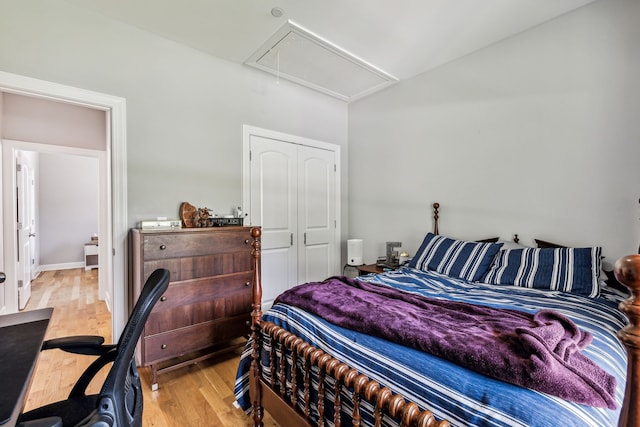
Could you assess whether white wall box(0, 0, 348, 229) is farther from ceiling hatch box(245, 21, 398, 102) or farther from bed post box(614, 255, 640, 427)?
bed post box(614, 255, 640, 427)

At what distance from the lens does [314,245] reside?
12.3 ft

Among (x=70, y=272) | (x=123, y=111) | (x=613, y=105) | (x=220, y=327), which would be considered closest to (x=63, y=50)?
(x=123, y=111)

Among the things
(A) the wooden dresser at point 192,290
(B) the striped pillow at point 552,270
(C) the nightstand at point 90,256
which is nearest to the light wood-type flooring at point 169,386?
(A) the wooden dresser at point 192,290

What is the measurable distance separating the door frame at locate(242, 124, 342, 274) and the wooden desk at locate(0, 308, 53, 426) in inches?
75.4

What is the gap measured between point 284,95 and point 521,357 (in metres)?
3.26

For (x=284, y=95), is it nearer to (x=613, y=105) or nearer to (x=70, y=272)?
(x=613, y=105)

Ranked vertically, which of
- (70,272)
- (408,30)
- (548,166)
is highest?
(408,30)

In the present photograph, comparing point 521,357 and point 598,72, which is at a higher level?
point 598,72

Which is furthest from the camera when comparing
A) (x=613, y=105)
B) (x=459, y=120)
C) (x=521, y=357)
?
(x=459, y=120)

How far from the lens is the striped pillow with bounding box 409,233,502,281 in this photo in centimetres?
234

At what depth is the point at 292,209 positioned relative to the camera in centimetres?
353

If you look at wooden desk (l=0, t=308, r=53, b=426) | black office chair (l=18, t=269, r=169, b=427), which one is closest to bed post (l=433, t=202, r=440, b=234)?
black office chair (l=18, t=269, r=169, b=427)

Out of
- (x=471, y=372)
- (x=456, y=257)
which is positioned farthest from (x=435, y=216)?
(x=471, y=372)

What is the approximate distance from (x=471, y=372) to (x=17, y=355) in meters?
1.53
